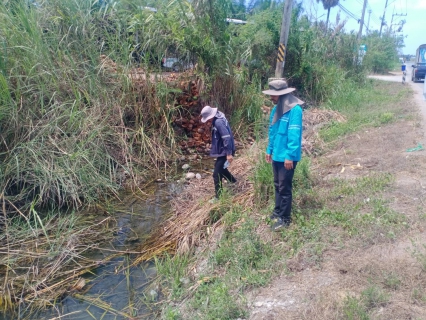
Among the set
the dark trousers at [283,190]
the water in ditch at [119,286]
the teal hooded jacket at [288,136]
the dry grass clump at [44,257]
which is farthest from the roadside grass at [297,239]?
the dry grass clump at [44,257]

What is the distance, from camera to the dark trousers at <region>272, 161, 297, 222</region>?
405cm

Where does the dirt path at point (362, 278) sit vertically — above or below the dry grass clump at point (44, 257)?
above

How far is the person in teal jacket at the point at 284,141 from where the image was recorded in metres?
3.89

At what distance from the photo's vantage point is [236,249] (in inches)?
151

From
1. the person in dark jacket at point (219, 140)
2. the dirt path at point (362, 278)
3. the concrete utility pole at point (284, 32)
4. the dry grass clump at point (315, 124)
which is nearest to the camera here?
the dirt path at point (362, 278)

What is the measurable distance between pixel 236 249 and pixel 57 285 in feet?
6.13

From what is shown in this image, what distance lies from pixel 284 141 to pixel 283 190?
0.53m

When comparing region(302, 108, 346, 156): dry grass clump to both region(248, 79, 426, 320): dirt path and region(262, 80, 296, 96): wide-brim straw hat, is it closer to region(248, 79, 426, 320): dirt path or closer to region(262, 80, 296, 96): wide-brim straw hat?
region(248, 79, 426, 320): dirt path

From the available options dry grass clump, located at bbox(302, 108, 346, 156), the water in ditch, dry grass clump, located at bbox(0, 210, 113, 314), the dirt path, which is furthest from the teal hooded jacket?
dry grass clump, located at bbox(302, 108, 346, 156)

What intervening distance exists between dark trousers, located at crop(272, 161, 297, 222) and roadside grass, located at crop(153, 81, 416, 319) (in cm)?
17

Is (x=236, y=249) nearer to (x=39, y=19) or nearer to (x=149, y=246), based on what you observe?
(x=149, y=246)

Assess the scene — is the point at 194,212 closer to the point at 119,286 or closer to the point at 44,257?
the point at 119,286

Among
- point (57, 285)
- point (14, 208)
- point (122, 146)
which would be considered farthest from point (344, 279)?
point (122, 146)

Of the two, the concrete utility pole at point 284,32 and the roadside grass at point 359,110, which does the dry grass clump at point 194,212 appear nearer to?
the roadside grass at point 359,110
